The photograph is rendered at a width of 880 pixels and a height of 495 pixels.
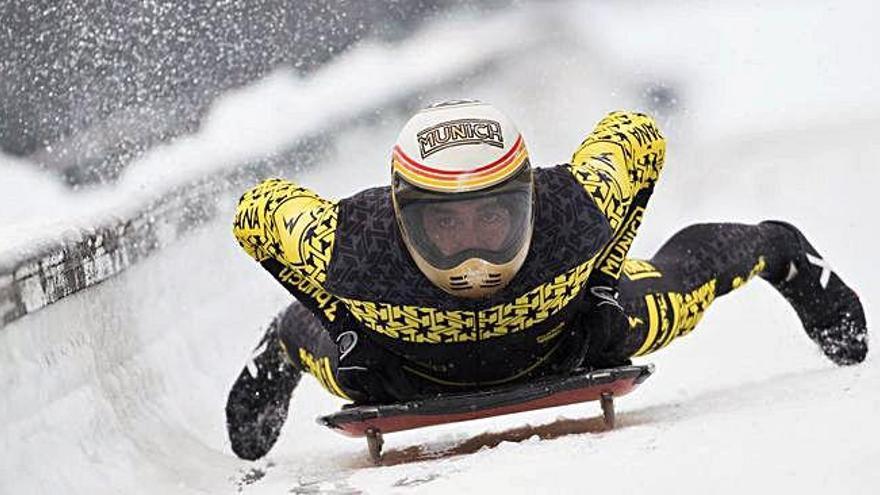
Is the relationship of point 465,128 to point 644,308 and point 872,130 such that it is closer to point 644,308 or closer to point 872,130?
point 644,308

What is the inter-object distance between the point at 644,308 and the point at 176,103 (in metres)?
3.37

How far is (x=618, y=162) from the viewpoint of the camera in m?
4.29

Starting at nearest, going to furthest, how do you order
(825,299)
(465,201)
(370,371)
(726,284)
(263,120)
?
1. (465,201)
2. (370,371)
3. (726,284)
4. (825,299)
5. (263,120)

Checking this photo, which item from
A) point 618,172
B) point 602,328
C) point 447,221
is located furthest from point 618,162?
point 447,221

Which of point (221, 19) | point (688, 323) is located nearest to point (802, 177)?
point (221, 19)

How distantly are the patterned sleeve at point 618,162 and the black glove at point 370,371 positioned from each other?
0.64 m

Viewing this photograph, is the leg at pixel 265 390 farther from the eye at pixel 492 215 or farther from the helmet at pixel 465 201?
the eye at pixel 492 215

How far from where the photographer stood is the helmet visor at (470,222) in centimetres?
376

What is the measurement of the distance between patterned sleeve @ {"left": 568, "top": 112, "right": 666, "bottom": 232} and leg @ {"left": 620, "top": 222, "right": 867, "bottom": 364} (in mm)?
273

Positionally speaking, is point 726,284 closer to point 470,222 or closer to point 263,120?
point 470,222

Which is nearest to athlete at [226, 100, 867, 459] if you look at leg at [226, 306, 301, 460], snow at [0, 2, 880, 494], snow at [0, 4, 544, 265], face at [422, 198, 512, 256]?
face at [422, 198, 512, 256]

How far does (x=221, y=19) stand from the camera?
7.87m

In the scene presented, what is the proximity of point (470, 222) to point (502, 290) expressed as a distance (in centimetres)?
21

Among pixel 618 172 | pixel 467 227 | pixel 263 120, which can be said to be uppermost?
pixel 263 120
